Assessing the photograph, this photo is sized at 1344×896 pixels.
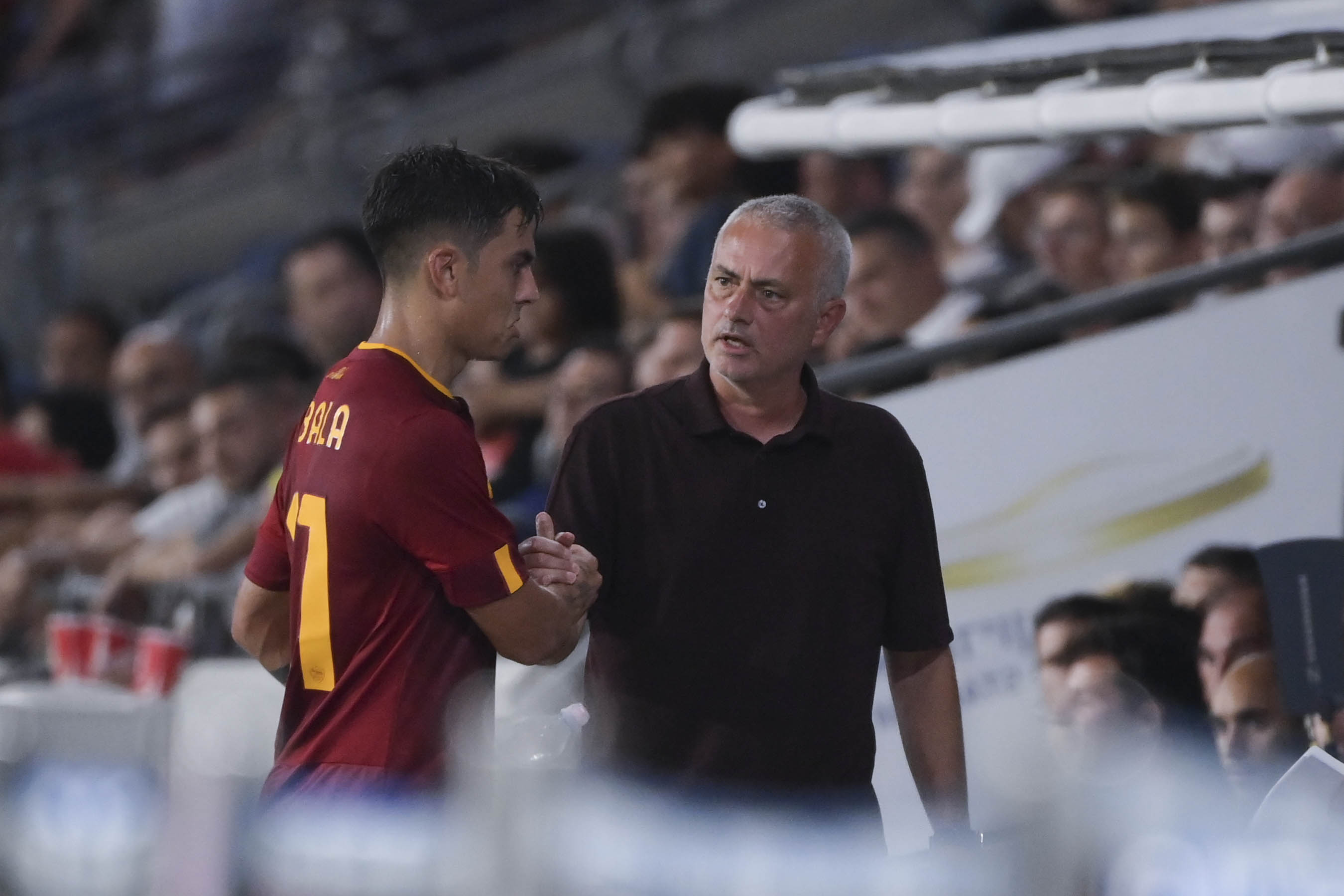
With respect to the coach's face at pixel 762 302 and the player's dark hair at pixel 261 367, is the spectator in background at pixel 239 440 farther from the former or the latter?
the coach's face at pixel 762 302

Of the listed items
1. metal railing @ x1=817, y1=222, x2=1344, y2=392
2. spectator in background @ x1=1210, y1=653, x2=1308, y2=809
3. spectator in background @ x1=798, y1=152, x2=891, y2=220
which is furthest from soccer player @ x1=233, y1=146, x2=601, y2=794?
spectator in background @ x1=798, y1=152, x2=891, y2=220

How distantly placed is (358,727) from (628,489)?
622 mm

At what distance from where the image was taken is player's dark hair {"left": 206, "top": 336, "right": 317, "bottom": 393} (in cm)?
635

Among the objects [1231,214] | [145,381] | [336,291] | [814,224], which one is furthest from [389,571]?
[145,381]

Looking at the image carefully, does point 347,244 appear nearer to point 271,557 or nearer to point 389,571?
point 271,557

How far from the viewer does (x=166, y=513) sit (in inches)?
269

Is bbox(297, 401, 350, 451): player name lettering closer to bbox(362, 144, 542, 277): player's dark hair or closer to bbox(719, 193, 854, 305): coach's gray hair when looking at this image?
bbox(362, 144, 542, 277): player's dark hair

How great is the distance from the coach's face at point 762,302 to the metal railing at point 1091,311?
0.85 metres

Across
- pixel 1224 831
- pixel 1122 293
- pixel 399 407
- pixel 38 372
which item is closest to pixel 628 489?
pixel 399 407

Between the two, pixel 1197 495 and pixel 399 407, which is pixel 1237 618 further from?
pixel 399 407

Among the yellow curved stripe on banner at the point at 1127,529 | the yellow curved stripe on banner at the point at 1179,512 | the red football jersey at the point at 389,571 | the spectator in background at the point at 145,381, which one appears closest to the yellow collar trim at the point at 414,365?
the red football jersey at the point at 389,571

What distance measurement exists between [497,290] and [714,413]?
1.51ft

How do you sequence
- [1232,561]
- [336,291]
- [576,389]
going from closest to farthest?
[1232,561], [576,389], [336,291]

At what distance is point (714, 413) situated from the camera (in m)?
3.16
